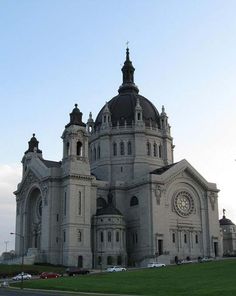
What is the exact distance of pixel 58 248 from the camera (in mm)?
95500

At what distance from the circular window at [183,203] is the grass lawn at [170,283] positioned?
38.1m

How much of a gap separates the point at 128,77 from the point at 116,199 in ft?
117

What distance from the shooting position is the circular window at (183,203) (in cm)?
10362

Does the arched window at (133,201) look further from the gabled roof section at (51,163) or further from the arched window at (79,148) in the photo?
the gabled roof section at (51,163)

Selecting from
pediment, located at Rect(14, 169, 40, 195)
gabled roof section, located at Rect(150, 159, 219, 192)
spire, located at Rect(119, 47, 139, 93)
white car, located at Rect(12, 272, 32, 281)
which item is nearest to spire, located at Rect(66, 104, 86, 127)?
pediment, located at Rect(14, 169, 40, 195)

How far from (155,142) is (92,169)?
50.0 feet

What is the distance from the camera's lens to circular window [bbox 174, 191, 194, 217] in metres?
104

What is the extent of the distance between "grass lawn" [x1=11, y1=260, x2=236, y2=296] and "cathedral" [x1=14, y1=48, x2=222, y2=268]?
105 feet

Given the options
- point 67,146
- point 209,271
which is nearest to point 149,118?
point 67,146

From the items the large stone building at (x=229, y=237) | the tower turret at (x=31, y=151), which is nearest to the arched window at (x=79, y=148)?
the tower turret at (x=31, y=151)

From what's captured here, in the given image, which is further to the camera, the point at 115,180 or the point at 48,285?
the point at 115,180

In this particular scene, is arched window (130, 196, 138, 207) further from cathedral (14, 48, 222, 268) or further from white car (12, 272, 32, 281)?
white car (12, 272, 32, 281)

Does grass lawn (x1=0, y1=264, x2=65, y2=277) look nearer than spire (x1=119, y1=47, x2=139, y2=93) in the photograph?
Yes

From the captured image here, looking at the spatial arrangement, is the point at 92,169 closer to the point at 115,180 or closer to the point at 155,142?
the point at 115,180
